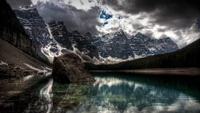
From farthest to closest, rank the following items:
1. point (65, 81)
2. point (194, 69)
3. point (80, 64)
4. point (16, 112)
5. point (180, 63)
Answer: point (180, 63) → point (194, 69) → point (80, 64) → point (65, 81) → point (16, 112)

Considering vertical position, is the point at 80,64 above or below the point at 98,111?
above

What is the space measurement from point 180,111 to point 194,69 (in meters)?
113

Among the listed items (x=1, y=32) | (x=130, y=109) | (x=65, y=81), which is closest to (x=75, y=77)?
(x=65, y=81)

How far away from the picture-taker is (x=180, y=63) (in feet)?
454

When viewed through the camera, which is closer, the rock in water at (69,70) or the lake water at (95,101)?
the lake water at (95,101)

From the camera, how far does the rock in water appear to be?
48719 millimetres

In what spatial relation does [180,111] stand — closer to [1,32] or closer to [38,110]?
[38,110]

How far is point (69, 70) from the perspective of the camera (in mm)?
48875

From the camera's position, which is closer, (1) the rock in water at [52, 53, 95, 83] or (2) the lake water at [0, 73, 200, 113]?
(2) the lake water at [0, 73, 200, 113]

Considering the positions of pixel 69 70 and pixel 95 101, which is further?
pixel 69 70

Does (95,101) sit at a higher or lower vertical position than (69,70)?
lower

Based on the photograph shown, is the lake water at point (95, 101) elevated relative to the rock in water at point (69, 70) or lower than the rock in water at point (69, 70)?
lower

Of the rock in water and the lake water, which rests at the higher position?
the rock in water

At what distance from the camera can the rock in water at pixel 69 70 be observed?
48719mm
